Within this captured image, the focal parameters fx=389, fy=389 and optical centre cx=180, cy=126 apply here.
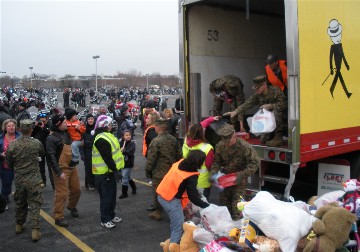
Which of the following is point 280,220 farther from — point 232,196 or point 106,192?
point 106,192

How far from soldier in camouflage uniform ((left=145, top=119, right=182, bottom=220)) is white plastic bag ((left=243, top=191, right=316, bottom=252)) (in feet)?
7.94

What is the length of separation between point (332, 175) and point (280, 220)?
258 cm

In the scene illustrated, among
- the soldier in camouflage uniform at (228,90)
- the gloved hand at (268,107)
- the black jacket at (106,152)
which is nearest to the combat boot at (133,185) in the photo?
the black jacket at (106,152)

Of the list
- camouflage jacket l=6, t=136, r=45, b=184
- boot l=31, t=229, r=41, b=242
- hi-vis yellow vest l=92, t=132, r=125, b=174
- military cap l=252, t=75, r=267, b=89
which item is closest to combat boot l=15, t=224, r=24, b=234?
boot l=31, t=229, r=41, b=242

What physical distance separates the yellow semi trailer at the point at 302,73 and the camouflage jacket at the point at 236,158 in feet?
1.20

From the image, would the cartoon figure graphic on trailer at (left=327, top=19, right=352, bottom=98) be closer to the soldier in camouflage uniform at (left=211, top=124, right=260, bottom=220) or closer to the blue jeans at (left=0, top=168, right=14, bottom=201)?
the soldier in camouflage uniform at (left=211, top=124, right=260, bottom=220)

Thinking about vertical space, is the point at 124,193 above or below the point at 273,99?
below

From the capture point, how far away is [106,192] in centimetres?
523

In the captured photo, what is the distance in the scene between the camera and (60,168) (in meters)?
5.39

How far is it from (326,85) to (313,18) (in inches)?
33.0

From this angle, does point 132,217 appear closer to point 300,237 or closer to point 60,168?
point 60,168

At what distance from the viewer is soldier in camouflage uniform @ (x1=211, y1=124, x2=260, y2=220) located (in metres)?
4.56

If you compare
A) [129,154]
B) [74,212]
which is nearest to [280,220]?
[74,212]

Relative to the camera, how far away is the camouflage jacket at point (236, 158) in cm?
461
